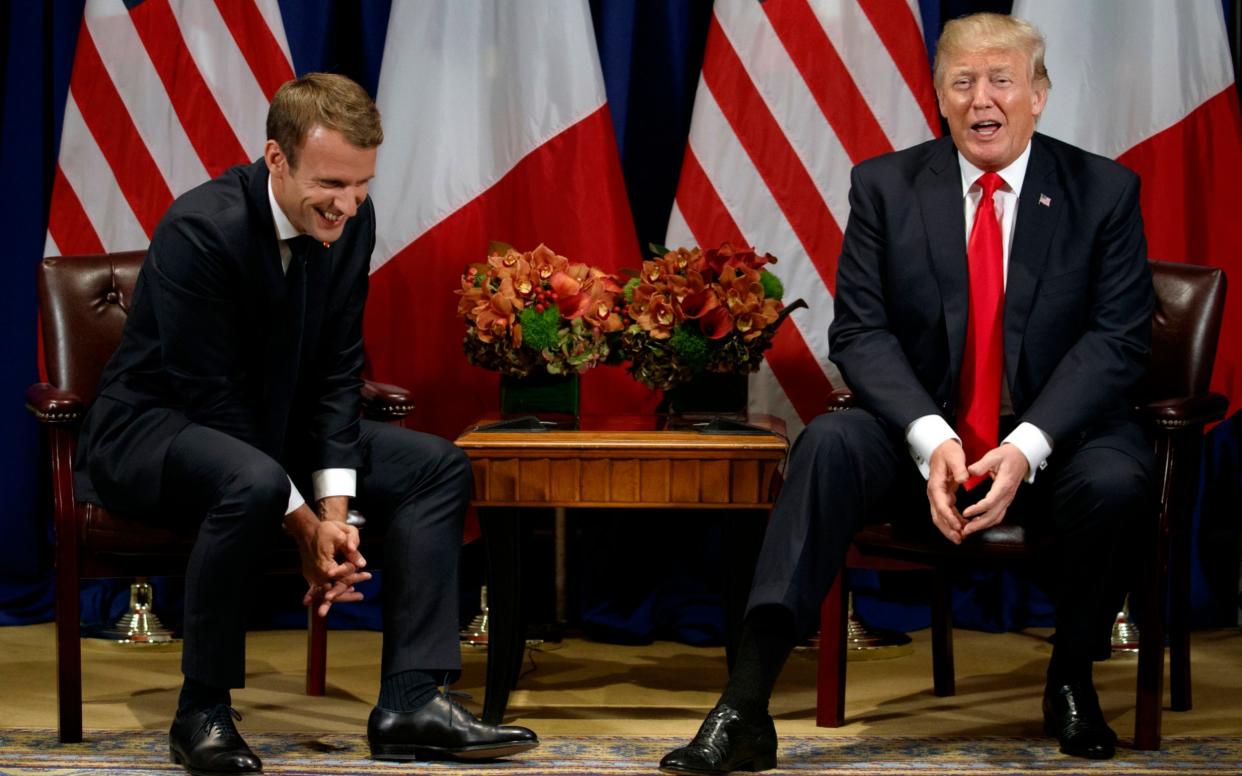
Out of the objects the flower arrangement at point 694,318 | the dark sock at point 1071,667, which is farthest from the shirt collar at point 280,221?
the dark sock at point 1071,667

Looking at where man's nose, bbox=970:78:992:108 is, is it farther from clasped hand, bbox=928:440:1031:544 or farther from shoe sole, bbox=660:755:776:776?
shoe sole, bbox=660:755:776:776

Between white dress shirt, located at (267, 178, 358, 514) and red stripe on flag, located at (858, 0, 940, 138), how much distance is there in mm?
1866

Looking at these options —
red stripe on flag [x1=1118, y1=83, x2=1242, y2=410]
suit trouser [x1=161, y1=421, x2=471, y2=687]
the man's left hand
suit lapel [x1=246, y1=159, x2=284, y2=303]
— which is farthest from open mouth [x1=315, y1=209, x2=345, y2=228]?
red stripe on flag [x1=1118, y1=83, x2=1242, y2=410]

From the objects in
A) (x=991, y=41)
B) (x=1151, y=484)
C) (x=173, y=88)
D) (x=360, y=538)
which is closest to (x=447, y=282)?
(x=173, y=88)

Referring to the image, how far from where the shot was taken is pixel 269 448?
325 cm

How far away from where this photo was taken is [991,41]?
11.1ft

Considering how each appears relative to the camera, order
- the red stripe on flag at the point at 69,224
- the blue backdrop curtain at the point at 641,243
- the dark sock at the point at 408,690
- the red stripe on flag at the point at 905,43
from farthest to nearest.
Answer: the blue backdrop curtain at the point at 641,243, the red stripe on flag at the point at 69,224, the red stripe on flag at the point at 905,43, the dark sock at the point at 408,690

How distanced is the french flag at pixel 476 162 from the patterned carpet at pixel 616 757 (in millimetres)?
1336

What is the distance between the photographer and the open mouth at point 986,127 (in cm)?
341

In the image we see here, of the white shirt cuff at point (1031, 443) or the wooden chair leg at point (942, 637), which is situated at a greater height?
the white shirt cuff at point (1031, 443)

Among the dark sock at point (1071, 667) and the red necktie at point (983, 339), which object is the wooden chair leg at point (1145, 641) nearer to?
the dark sock at point (1071, 667)

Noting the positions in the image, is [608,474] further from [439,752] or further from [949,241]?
[949,241]

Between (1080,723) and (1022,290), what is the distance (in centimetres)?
86

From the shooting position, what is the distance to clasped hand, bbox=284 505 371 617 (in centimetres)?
312
